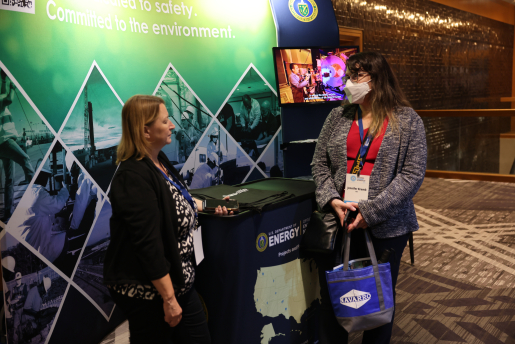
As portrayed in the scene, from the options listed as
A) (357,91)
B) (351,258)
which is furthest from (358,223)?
(357,91)

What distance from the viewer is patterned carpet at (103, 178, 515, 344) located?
8.41 feet

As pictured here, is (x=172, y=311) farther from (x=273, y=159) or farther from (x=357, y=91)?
(x=273, y=159)

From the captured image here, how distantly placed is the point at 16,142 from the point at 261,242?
132 centimetres

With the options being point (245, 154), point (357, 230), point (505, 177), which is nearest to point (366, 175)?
point (357, 230)

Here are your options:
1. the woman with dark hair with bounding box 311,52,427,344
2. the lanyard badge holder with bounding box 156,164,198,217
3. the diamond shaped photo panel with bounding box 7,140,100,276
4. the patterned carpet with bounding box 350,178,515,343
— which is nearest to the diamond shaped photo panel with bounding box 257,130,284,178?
the patterned carpet with bounding box 350,178,515,343

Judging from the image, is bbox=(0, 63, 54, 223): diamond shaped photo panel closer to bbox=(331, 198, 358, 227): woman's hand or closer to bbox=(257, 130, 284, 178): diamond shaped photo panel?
bbox=(331, 198, 358, 227): woman's hand

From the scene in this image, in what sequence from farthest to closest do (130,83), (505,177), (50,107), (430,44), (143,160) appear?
(430,44)
(505,177)
(130,83)
(50,107)
(143,160)

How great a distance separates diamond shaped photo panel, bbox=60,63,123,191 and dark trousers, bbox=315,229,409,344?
1.40m

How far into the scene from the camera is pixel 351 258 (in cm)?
197

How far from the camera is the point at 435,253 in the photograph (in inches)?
154

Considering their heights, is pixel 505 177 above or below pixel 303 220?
below

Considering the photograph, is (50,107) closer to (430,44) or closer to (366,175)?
(366,175)

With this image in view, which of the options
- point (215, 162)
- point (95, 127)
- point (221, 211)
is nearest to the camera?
point (221, 211)

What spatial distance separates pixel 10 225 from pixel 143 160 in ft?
3.78
